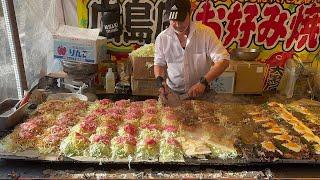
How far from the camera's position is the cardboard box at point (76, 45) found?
6051mm

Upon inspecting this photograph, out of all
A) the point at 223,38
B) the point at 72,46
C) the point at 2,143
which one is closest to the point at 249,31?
the point at 223,38

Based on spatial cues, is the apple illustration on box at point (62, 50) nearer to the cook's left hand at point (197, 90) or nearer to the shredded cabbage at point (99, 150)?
the cook's left hand at point (197, 90)

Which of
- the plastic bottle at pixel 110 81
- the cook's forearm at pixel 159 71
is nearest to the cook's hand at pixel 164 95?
the cook's forearm at pixel 159 71

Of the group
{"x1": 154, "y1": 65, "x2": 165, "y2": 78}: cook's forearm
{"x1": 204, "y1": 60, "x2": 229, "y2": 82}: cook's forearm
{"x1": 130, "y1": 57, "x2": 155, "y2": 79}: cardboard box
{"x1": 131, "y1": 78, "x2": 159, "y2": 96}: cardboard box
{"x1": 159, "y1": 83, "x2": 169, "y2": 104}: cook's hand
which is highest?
{"x1": 204, "y1": 60, "x2": 229, "y2": 82}: cook's forearm

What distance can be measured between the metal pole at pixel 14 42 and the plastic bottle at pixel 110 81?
1.80m

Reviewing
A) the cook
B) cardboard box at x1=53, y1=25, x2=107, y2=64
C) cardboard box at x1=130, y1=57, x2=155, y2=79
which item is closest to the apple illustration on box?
cardboard box at x1=53, y1=25, x2=107, y2=64

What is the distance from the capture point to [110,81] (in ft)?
21.9

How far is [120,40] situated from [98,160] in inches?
179

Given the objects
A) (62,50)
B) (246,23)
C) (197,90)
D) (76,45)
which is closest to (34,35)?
(62,50)

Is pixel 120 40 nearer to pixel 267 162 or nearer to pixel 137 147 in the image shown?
pixel 137 147

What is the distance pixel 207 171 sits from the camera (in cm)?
290

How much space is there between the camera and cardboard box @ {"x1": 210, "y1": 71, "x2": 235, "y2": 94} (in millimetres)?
6828

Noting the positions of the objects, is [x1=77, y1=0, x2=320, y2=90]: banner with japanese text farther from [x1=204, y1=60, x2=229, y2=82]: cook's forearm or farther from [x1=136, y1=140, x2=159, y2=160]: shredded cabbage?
[x1=136, y1=140, x2=159, y2=160]: shredded cabbage

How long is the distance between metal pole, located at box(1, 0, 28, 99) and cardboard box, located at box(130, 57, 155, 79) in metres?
2.18
